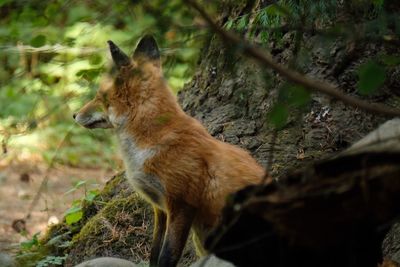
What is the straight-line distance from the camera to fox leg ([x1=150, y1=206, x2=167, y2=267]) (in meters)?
6.24

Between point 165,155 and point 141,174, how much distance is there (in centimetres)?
25

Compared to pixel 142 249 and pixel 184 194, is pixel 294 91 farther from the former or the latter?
pixel 142 249

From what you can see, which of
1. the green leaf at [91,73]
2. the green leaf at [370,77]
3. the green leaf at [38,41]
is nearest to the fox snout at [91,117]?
the green leaf at [38,41]

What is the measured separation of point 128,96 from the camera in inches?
244

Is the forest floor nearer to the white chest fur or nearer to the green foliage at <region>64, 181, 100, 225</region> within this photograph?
the green foliage at <region>64, 181, 100, 225</region>

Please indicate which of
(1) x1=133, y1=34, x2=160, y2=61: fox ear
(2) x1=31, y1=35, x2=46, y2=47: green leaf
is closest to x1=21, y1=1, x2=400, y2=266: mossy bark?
(1) x1=133, y1=34, x2=160, y2=61: fox ear

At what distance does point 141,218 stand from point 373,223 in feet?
13.5

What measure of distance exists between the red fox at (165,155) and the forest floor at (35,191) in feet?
12.4

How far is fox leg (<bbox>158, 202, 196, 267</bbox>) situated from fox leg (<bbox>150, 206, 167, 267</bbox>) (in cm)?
45

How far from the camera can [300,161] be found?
7.11m

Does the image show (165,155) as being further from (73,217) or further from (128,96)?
(73,217)

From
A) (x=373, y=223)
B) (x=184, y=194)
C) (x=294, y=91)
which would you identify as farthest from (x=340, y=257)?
(x=184, y=194)

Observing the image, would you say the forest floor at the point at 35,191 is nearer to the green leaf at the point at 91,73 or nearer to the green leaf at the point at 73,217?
the green leaf at the point at 73,217

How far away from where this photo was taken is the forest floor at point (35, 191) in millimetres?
10523
